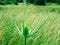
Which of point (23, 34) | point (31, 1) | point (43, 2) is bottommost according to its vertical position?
point (31, 1)

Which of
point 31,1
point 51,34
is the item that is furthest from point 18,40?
point 31,1

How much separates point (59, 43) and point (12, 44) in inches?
23.9

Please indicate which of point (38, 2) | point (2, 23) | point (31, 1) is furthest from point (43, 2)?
point (2, 23)

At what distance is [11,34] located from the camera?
123 inches

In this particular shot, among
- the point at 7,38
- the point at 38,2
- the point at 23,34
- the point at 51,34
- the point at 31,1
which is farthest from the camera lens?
the point at 31,1

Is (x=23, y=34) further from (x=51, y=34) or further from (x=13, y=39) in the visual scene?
(x=51, y=34)

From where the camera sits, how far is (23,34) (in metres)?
1.27

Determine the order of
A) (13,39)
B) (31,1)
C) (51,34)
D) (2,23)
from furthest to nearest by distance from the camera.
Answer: (31,1)
(2,23)
(51,34)
(13,39)

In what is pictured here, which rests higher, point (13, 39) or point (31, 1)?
point (13, 39)

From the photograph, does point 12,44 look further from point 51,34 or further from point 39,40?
point 51,34

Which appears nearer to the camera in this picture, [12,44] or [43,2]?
[12,44]

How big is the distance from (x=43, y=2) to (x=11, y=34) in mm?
24760

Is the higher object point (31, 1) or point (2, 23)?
point (2, 23)

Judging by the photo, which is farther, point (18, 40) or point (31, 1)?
point (31, 1)
